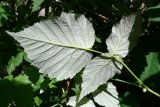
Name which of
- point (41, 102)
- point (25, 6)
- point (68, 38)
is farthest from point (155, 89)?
point (25, 6)

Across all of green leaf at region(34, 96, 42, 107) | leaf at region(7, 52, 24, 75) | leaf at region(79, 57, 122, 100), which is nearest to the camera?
leaf at region(79, 57, 122, 100)

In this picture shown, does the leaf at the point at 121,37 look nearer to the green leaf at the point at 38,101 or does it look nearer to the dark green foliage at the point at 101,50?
the dark green foliage at the point at 101,50

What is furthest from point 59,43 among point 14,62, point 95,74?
point 14,62

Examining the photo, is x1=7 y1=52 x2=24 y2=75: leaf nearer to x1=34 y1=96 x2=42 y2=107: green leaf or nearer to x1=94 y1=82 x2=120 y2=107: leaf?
x1=34 y1=96 x2=42 y2=107: green leaf

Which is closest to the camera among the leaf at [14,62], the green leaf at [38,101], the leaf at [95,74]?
the leaf at [95,74]

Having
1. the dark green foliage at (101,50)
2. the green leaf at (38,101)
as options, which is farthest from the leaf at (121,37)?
the green leaf at (38,101)

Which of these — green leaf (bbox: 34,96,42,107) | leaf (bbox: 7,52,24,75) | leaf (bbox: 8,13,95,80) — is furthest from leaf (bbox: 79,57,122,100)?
leaf (bbox: 7,52,24,75)
